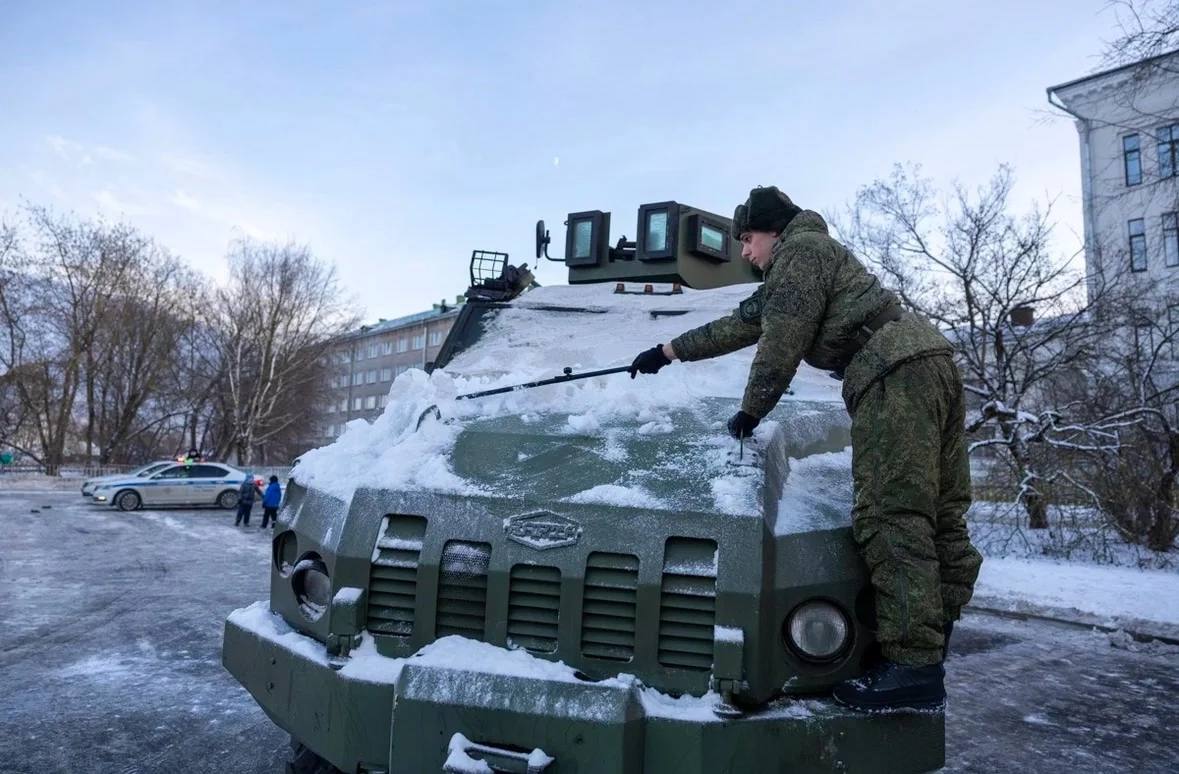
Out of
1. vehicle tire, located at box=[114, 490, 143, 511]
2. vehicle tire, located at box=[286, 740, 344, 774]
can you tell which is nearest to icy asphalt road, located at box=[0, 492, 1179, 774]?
vehicle tire, located at box=[286, 740, 344, 774]

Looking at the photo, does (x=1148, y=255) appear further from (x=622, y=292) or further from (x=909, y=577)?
(x=909, y=577)

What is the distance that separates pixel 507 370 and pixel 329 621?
5.88 ft

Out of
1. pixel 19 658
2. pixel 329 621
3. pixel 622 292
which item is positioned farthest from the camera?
pixel 19 658

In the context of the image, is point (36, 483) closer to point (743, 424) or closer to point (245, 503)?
point (245, 503)

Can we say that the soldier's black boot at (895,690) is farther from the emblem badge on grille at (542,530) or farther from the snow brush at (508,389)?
the snow brush at (508,389)

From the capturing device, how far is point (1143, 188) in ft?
35.7

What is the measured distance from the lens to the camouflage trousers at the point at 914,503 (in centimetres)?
236

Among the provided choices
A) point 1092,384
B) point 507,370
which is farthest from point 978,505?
point 507,370

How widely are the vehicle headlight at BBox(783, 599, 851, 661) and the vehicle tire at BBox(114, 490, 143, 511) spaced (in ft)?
69.2

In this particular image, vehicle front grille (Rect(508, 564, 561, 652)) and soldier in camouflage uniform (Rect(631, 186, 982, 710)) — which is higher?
soldier in camouflage uniform (Rect(631, 186, 982, 710))

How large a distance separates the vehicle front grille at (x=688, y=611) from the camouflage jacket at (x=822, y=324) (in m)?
0.61

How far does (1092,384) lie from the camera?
12.3 m

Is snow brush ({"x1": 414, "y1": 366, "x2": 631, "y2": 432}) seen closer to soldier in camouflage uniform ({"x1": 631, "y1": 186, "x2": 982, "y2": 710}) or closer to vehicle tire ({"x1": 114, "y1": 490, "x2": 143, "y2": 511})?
soldier in camouflage uniform ({"x1": 631, "y1": 186, "x2": 982, "y2": 710})

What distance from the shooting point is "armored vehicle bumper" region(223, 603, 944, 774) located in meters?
2.15
